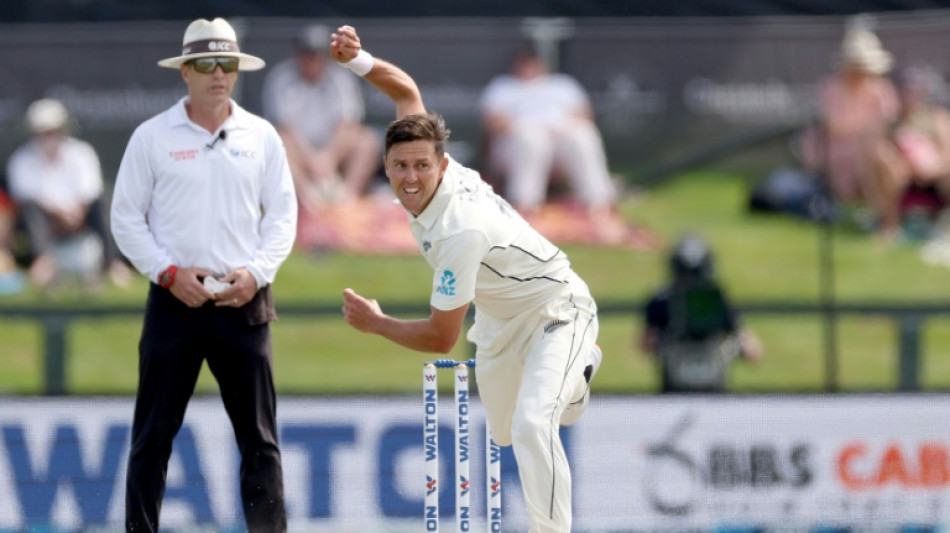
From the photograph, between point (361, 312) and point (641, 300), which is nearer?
point (361, 312)

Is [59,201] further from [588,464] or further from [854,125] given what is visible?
[854,125]

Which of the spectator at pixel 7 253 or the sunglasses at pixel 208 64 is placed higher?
the sunglasses at pixel 208 64

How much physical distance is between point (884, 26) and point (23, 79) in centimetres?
544

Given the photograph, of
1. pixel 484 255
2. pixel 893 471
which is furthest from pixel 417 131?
pixel 893 471

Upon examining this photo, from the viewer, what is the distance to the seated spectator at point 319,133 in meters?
10.4

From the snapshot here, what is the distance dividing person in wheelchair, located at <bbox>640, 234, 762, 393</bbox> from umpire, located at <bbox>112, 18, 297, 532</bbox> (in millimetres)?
4436

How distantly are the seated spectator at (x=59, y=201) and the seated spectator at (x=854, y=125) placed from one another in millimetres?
4462

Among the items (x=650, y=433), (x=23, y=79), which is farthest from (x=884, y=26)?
(x=23, y=79)

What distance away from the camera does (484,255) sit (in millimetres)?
5500

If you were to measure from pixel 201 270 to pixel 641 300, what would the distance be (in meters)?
4.79

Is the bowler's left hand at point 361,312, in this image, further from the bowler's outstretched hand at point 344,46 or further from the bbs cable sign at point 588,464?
the bbs cable sign at point 588,464

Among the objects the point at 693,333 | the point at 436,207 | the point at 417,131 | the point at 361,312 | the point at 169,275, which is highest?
the point at 417,131

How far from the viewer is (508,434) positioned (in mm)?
5977

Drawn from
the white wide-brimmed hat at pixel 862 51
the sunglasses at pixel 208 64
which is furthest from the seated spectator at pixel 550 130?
the sunglasses at pixel 208 64
